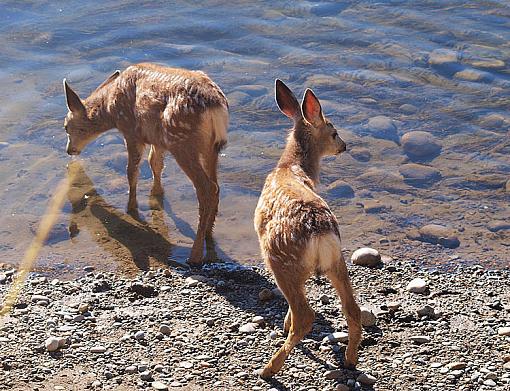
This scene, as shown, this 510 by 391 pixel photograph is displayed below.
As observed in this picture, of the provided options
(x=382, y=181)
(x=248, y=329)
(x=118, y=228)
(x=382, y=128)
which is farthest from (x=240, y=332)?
(x=382, y=128)

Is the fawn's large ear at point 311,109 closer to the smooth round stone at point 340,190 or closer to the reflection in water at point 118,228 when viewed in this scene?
the smooth round stone at point 340,190

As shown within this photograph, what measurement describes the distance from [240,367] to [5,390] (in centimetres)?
169

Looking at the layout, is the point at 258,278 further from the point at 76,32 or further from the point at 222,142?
the point at 76,32

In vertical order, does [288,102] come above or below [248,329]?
above

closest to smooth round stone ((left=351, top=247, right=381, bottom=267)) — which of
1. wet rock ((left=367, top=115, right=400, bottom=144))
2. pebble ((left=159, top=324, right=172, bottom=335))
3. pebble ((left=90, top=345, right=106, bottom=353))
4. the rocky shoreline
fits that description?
the rocky shoreline

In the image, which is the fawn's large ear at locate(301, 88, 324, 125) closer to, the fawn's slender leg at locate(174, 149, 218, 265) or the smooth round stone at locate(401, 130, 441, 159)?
the fawn's slender leg at locate(174, 149, 218, 265)

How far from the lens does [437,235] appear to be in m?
9.75

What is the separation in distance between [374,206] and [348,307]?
3416 mm

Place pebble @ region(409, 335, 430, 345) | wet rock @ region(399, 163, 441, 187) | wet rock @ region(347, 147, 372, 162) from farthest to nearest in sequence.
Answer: wet rock @ region(347, 147, 372, 162) < wet rock @ region(399, 163, 441, 187) < pebble @ region(409, 335, 430, 345)

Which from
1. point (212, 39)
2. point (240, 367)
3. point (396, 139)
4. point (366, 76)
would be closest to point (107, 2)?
point (212, 39)

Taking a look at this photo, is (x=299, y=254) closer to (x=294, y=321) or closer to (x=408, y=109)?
(x=294, y=321)

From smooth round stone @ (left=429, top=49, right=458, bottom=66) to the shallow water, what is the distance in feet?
0.11

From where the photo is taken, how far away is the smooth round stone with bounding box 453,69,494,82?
13430mm

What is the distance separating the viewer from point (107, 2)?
54.0 feet
